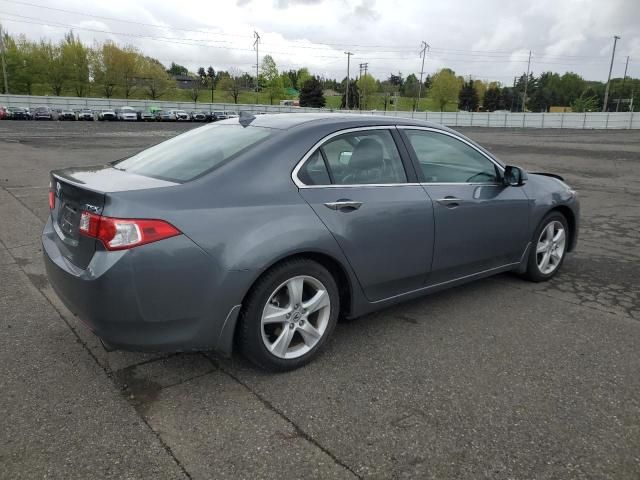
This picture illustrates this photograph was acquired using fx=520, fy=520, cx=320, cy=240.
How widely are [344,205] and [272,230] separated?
0.58m

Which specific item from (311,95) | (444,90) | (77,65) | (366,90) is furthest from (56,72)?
(444,90)

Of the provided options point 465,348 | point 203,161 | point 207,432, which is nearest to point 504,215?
point 465,348

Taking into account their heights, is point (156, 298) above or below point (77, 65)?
below

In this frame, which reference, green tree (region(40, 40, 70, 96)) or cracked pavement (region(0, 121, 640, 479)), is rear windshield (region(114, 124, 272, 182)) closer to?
cracked pavement (region(0, 121, 640, 479))

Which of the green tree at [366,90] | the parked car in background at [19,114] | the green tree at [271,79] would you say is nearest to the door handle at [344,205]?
the parked car in background at [19,114]

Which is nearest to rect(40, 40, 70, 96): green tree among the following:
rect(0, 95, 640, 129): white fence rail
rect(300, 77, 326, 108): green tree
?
rect(0, 95, 640, 129): white fence rail

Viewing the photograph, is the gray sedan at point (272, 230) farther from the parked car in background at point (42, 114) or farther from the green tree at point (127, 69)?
the green tree at point (127, 69)

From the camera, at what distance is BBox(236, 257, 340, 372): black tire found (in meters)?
2.95

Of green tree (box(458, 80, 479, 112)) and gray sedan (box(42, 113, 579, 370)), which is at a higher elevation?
green tree (box(458, 80, 479, 112))

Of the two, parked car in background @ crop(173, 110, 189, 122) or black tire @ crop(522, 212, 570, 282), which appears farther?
parked car in background @ crop(173, 110, 189, 122)

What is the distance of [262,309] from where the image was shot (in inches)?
118

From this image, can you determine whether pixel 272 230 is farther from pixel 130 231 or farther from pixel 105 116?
pixel 105 116

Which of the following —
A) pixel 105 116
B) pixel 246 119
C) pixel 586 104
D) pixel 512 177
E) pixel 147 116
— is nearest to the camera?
pixel 246 119

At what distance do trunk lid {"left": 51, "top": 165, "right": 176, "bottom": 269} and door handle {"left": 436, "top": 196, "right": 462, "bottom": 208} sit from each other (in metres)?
1.96
